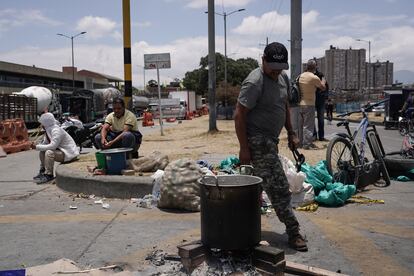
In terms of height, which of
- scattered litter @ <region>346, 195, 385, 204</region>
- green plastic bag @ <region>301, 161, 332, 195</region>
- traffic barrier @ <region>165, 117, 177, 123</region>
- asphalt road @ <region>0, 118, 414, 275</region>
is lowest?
traffic barrier @ <region>165, 117, 177, 123</region>

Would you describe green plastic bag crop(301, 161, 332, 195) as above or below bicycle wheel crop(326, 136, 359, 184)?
below

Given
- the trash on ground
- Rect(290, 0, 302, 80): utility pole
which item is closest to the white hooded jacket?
the trash on ground

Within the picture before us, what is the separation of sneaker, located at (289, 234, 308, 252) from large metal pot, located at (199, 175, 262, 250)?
811 millimetres

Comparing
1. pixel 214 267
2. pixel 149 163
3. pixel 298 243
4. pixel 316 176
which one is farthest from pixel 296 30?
pixel 214 267

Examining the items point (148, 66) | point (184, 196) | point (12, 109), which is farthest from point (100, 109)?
point (184, 196)

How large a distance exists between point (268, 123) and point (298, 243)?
1191 millimetres

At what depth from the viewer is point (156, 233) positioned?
5500mm

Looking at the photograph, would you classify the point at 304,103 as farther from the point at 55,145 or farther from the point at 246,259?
the point at 246,259

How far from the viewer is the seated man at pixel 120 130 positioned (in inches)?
340

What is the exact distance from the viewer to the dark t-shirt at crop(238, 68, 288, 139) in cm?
461

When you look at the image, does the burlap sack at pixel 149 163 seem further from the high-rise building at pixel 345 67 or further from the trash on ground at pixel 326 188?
the high-rise building at pixel 345 67

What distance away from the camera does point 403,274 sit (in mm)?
4199

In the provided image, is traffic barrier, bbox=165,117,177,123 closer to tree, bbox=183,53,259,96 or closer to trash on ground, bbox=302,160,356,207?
trash on ground, bbox=302,160,356,207

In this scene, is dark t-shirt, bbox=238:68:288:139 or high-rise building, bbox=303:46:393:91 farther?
high-rise building, bbox=303:46:393:91
